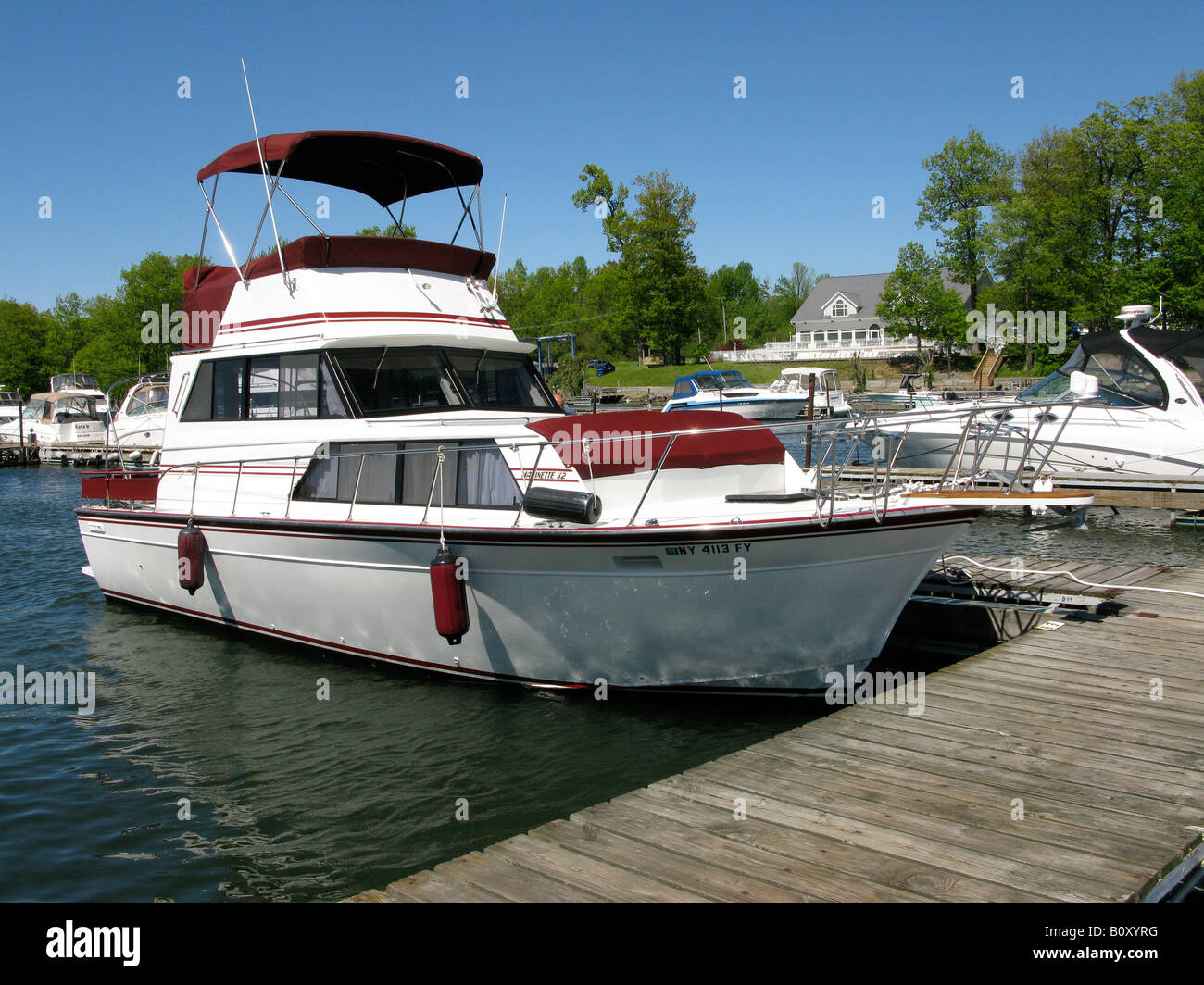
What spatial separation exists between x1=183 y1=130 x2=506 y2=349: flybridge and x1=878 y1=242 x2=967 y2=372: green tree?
48.7 metres

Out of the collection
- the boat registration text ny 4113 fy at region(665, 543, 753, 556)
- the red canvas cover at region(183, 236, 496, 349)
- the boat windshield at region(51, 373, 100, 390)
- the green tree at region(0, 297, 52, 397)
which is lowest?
the boat registration text ny 4113 fy at region(665, 543, 753, 556)

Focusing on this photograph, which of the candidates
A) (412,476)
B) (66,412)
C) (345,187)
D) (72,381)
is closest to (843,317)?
(72,381)

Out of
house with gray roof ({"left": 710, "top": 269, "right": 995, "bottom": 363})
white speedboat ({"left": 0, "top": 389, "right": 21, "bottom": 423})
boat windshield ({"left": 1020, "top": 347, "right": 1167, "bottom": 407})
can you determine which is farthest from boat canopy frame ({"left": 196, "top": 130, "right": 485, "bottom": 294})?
house with gray roof ({"left": 710, "top": 269, "right": 995, "bottom": 363})

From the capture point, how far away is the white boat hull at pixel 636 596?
7105mm

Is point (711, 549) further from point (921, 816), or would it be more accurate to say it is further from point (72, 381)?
point (72, 381)

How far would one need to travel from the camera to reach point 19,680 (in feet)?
31.9

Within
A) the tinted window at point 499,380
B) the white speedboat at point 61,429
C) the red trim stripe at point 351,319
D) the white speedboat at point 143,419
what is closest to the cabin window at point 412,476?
the tinted window at point 499,380

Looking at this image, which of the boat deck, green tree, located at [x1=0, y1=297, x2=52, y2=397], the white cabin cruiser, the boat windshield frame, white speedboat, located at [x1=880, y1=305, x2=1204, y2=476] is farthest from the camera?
green tree, located at [x1=0, y1=297, x2=52, y2=397]

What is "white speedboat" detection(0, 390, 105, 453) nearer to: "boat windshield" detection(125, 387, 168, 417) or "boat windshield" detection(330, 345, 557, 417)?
"boat windshield" detection(125, 387, 168, 417)

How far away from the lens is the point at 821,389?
42719 mm

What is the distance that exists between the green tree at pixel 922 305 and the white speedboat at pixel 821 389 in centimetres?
1583

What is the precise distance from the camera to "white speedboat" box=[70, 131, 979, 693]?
7301 millimetres
